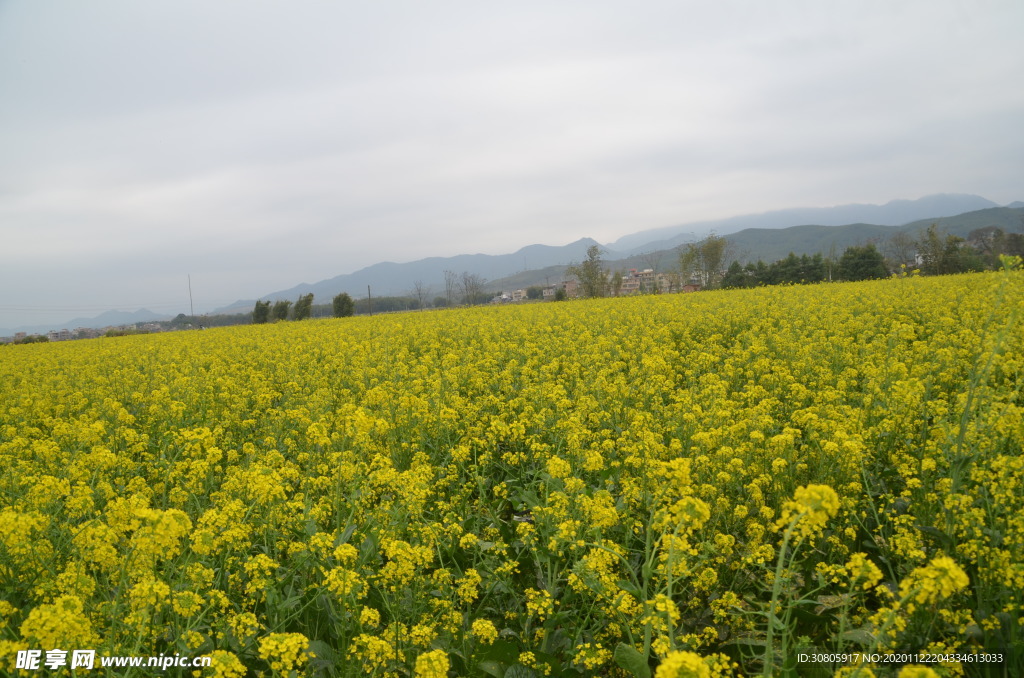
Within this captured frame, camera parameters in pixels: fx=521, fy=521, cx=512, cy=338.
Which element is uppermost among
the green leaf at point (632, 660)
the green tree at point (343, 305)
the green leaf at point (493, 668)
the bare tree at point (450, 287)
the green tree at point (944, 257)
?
the bare tree at point (450, 287)

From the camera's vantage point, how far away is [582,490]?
3.74m

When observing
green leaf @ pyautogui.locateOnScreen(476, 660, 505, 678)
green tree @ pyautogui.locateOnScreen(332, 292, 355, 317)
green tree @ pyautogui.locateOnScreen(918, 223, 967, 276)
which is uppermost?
green tree @ pyautogui.locateOnScreen(332, 292, 355, 317)

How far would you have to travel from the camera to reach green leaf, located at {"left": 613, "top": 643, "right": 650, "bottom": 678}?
235 centimetres

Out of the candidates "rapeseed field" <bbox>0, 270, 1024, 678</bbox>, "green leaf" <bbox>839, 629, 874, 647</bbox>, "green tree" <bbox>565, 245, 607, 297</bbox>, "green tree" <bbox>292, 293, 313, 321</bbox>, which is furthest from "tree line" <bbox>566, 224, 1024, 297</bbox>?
"green leaf" <bbox>839, 629, 874, 647</bbox>

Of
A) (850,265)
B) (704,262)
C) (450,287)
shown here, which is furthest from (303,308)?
(450,287)

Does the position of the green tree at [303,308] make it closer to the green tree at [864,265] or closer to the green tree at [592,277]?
the green tree at [592,277]

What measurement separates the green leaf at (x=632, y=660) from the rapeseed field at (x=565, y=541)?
0.03 ft

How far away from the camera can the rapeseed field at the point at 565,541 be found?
2459 millimetres

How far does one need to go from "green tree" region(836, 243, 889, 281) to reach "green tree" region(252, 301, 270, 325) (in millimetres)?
49663

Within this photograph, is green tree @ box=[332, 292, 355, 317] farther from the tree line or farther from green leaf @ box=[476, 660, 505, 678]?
green leaf @ box=[476, 660, 505, 678]

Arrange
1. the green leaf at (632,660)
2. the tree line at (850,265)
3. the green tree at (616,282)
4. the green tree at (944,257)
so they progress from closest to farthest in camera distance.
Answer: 1. the green leaf at (632,660)
2. the green tree at (944,257)
3. the tree line at (850,265)
4. the green tree at (616,282)

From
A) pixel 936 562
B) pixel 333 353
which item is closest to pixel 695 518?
pixel 936 562

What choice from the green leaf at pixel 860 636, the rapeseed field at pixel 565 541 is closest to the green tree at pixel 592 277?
the rapeseed field at pixel 565 541

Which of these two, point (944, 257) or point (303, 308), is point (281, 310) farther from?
point (944, 257)
